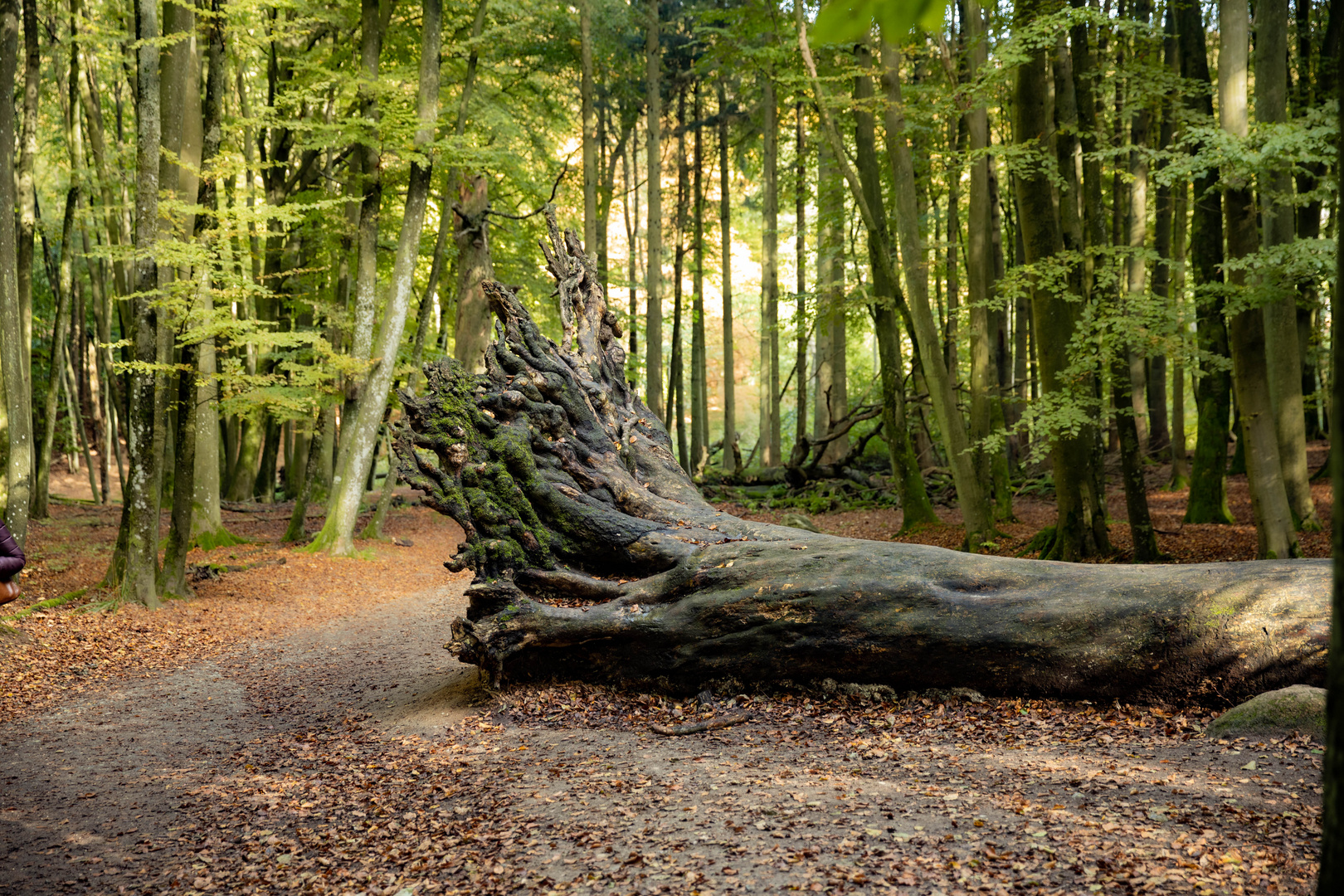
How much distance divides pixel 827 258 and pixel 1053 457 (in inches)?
454

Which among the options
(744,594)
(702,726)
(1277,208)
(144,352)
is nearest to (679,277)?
(144,352)

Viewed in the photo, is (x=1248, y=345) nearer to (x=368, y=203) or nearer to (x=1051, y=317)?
(x=1051, y=317)

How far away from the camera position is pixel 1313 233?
40.4 ft

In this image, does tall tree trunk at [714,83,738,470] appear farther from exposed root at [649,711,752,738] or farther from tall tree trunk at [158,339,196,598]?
exposed root at [649,711,752,738]

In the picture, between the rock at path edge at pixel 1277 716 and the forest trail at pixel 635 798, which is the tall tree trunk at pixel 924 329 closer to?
the forest trail at pixel 635 798

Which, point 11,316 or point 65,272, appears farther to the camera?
point 65,272

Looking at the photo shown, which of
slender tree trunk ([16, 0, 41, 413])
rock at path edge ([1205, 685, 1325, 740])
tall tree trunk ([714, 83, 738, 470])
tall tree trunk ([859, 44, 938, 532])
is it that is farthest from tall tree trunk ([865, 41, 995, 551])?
slender tree trunk ([16, 0, 41, 413])

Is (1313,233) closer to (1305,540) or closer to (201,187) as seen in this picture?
(1305,540)

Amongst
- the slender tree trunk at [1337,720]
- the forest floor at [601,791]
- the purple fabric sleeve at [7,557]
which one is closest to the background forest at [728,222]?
the slender tree trunk at [1337,720]

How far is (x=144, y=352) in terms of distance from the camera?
352 inches

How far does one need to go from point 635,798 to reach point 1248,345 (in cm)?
815

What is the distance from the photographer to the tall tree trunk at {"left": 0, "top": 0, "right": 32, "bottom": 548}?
8.70 meters

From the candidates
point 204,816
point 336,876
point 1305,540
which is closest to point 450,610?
point 204,816

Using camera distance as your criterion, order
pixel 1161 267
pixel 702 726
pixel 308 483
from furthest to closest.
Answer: pixel 1161 267
pixel 308 483
pixel 702 726
